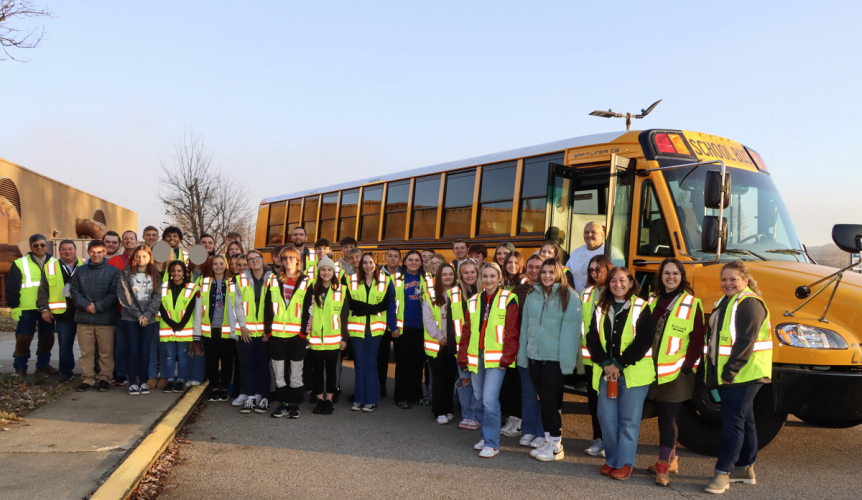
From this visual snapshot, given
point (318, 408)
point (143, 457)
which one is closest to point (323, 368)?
point (318, 408)

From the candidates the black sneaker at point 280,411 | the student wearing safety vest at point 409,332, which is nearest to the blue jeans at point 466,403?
the student wearing safety vest at point 409,332

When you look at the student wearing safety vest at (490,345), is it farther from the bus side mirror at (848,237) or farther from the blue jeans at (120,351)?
the blue jeans at (120,351)

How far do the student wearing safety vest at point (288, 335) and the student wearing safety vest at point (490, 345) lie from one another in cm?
195

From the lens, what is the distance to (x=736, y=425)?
4730 millimetres

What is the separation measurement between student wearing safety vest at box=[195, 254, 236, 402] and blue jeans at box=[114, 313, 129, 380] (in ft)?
3.03

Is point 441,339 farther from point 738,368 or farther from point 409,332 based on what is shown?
point 738,368

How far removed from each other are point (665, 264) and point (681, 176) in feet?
5.41

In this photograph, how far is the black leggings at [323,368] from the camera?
6.98m

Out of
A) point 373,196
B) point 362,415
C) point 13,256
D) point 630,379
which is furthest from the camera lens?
point 13,256

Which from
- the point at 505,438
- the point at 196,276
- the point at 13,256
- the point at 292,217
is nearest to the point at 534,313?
the point at 505,438

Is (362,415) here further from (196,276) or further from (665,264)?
(665,264)

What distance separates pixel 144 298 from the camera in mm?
7613

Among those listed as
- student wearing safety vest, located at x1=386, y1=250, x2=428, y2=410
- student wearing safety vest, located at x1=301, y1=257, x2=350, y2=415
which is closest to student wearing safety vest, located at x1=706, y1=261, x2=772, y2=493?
student wearing safety vest, located at x1=386, y1=250, x2=428, y2=410

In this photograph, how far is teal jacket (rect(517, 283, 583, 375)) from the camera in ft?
17.6
